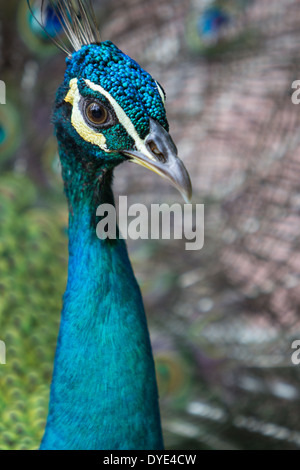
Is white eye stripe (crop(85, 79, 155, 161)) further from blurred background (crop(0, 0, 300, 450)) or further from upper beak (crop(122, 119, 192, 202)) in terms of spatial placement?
blurred background (crop(0, 0, 300, 450))

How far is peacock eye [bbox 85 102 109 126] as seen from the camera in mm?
761

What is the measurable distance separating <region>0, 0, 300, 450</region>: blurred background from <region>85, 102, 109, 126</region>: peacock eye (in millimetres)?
690

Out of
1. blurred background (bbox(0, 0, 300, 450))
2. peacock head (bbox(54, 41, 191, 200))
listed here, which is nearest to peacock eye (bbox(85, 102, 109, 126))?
peacock head (bbox(54, 41, 191, 200))

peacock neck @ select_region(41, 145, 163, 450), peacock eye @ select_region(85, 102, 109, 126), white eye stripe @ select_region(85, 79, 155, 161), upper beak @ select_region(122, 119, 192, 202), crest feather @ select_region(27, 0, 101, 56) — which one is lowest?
peacock neck @ select_region(41, 145, 163, 450)

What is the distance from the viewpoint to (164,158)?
75 centimetres

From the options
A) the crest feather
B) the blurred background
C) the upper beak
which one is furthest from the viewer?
the blurred background

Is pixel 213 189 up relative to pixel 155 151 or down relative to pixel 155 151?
up

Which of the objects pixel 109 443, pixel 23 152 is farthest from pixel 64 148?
pixel 23 152

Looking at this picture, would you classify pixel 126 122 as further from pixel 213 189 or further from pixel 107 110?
pixel 213 189

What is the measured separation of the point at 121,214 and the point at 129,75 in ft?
3.18

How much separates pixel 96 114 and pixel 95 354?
347mm

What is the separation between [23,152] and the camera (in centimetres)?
159

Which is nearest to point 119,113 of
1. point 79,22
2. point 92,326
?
point 79,22

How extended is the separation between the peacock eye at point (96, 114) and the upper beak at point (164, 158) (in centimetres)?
6
